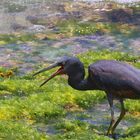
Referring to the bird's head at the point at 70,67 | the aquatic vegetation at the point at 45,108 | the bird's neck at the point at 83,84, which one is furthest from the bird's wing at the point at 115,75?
the aquatic vegetation at the point at 45,108

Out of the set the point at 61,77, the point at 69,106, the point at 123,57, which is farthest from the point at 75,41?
the point at 69,106

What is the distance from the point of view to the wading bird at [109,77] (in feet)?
59.0

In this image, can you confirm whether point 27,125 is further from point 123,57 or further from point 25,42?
point 25,42

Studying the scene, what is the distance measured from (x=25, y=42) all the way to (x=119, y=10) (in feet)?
48.7

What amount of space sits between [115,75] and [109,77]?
24cm

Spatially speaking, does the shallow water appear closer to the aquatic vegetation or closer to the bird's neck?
the aquatic vegetation

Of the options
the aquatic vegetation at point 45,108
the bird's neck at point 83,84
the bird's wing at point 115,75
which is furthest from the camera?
the aquatic vegetation at point 45,108

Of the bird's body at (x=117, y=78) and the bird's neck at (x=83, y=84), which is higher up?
the bird's body at (x=117, y=78)

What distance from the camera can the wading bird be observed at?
1797cm

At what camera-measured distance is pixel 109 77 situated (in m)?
18.3

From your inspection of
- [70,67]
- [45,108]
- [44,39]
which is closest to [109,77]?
[70,67]

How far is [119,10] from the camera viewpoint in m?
51.2

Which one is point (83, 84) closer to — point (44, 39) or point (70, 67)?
point (70, 67)

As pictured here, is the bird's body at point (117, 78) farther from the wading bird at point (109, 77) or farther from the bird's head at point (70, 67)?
the bird's head at point (70, 67)
